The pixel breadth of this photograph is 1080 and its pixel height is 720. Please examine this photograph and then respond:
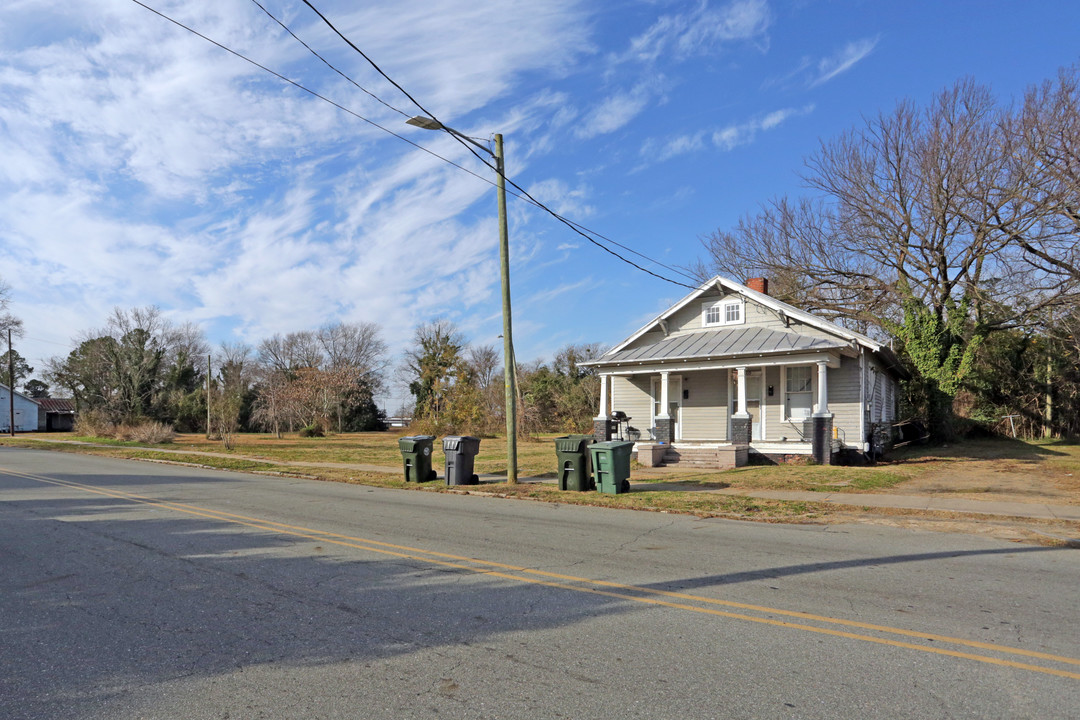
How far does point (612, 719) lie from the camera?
136 inches

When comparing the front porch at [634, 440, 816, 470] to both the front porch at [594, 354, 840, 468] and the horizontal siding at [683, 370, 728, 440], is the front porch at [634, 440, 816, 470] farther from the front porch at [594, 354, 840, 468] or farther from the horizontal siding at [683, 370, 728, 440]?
the horizontal siding at [683, 370, 728, 440]

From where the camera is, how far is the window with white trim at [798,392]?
2089cm

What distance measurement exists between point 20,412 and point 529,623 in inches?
3153

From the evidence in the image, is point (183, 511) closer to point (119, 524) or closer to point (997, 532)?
point (119, 524)

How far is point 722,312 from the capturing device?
74.6ft

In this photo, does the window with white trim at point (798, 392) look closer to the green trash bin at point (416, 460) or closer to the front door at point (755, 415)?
the front door at point (755, 415)

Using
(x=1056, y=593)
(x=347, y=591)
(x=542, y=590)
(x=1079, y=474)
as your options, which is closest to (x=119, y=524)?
(x=347, y=591)

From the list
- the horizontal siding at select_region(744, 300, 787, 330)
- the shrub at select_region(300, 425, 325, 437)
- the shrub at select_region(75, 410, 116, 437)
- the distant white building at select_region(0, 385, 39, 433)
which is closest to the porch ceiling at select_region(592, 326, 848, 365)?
the horizontal siding at select_region(744, 300, 787, 330)

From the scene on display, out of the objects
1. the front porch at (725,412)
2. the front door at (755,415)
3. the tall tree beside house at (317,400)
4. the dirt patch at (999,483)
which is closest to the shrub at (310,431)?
the tall tree beside house at (317,400)

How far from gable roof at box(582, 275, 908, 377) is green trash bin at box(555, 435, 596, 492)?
25.1ft

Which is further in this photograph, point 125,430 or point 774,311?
point 125,430

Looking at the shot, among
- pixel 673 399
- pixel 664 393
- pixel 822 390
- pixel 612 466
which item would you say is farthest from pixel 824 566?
pixel 673 399

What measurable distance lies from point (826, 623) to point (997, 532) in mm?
5962

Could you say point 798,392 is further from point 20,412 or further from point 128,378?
point 20,412
